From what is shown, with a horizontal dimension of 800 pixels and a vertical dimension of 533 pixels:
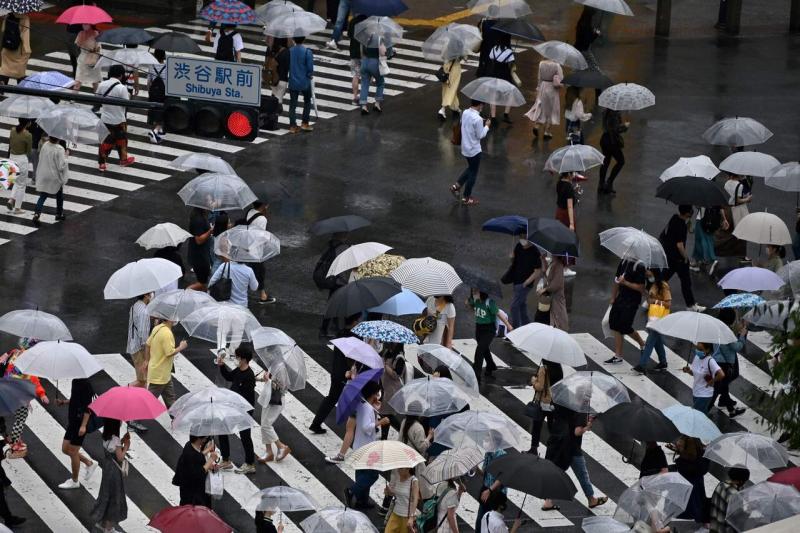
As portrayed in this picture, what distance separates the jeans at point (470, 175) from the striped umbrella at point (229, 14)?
6.79 metres

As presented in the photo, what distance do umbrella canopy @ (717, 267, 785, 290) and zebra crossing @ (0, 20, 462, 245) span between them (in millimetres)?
10769

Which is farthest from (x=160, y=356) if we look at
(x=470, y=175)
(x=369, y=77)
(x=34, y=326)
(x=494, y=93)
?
(x=369, y=77)

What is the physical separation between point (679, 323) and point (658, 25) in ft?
60.9

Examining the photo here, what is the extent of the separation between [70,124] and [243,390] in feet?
26.6

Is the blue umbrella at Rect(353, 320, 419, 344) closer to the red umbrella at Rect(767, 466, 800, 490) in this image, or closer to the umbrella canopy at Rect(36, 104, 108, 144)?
the red umbrella at Rect(767, 466, 800, 490)

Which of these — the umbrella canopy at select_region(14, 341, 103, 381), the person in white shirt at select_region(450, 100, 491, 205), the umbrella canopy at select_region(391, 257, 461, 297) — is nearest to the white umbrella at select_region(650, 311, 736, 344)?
the umbrella canopy at select_region(391, 257, 461, 297)

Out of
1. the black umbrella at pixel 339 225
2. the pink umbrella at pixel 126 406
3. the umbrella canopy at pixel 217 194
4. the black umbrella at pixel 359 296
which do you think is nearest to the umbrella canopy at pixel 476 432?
the pink umbrella at pixel 126 406

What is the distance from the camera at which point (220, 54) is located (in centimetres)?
3050

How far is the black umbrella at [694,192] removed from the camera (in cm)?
2233

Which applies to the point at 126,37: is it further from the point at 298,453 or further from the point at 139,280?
the point at 298,453

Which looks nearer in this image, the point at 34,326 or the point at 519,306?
the point at 34,326

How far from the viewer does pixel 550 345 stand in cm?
1783

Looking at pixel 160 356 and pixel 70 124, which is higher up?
pixel 70 124

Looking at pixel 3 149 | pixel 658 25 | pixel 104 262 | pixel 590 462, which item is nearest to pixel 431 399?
pixel 590 462
